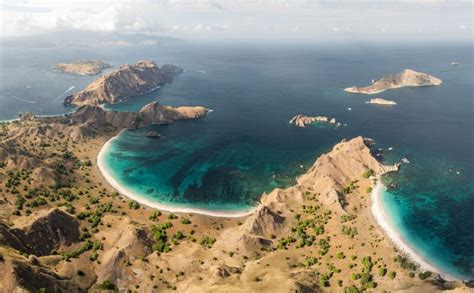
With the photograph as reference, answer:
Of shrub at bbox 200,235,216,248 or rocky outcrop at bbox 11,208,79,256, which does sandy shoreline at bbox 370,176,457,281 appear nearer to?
shrub at bbox 200,235,216,248

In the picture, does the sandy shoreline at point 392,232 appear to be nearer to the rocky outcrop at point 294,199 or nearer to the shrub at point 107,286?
→ the rocky outcrop at point 294,199

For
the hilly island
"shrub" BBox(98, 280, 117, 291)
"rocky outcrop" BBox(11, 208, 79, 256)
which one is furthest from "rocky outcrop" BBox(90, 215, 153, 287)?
"rocky outcrop" BBox(11, 208, 79, 256)

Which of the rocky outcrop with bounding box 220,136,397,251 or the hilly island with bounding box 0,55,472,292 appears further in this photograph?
the rocky outcrop with bounding box 220,136,397,251

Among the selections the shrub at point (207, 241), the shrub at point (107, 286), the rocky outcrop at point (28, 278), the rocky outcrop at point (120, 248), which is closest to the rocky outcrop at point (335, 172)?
the shrub at point (207, 241)

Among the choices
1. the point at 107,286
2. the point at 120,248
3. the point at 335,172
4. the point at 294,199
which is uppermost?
the point at 335,172

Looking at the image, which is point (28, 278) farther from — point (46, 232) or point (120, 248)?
point (46, 232)

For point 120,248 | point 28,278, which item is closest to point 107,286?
point 120,248

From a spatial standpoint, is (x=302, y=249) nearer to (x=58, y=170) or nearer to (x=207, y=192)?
(x=207, y=192)
